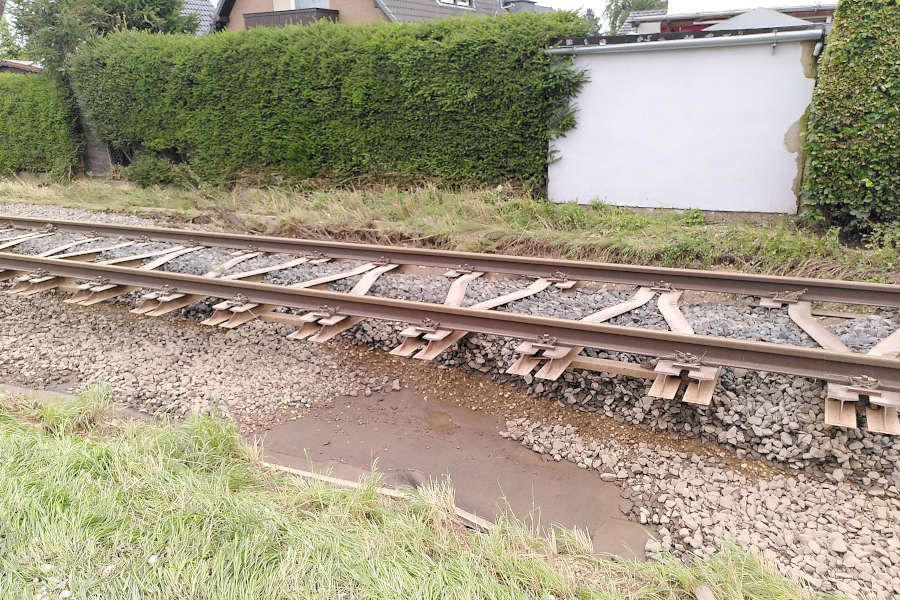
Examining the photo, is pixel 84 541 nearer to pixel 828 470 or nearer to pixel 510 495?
pixel 510 495

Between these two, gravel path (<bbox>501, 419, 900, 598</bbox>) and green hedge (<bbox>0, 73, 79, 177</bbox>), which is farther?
green hedge (<bbox>0, 73, 79, 177</bbox>)

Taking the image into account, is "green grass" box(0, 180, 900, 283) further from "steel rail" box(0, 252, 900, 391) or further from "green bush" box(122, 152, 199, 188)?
"steel rail" box(0, 252, 900, 391)

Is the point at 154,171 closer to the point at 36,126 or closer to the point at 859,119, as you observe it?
the point at 36,126

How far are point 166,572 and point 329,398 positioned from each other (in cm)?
257

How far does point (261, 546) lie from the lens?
303cm

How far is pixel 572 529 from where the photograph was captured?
3.72m

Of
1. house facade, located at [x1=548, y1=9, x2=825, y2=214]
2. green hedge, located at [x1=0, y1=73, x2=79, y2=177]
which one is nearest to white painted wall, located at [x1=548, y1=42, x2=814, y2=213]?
house facade, located at [x1=548, y1=9, x2=825, y2=214]

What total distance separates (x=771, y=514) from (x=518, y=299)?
2.92 metres

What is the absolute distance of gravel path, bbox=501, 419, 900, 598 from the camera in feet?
10.4

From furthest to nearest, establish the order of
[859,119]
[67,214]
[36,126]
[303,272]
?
[36,126]
[67,214]
[859,119]
[303,272]

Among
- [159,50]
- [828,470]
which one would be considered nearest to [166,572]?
[828,470]

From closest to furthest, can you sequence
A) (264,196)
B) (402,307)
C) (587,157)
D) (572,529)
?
(572,529), (402,307), (587,157), (264,196)

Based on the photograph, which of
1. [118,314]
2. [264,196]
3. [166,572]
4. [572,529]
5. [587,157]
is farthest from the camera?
[264,196]

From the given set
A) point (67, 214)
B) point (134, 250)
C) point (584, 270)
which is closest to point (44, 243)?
point (134, 250)
